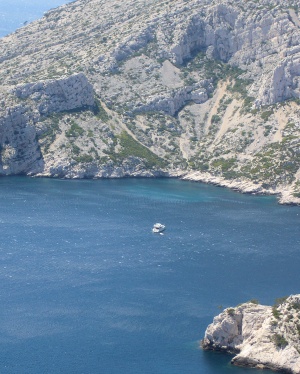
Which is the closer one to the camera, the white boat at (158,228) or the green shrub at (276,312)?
the green shrub at (276,312)

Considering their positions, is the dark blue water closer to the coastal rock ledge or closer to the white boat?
the white boat

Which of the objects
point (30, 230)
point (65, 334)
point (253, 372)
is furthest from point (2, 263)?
point (253, 372)

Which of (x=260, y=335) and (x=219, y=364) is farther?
(x=219, y=364)

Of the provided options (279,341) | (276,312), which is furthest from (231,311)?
(279,341)

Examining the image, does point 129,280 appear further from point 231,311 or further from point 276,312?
point 276,312

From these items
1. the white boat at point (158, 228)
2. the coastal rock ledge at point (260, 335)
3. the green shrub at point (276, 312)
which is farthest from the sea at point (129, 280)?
the green shrub at point (276, 312)

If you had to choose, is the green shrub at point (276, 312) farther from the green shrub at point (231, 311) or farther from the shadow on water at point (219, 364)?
the shadow on water at point (219, 364)
